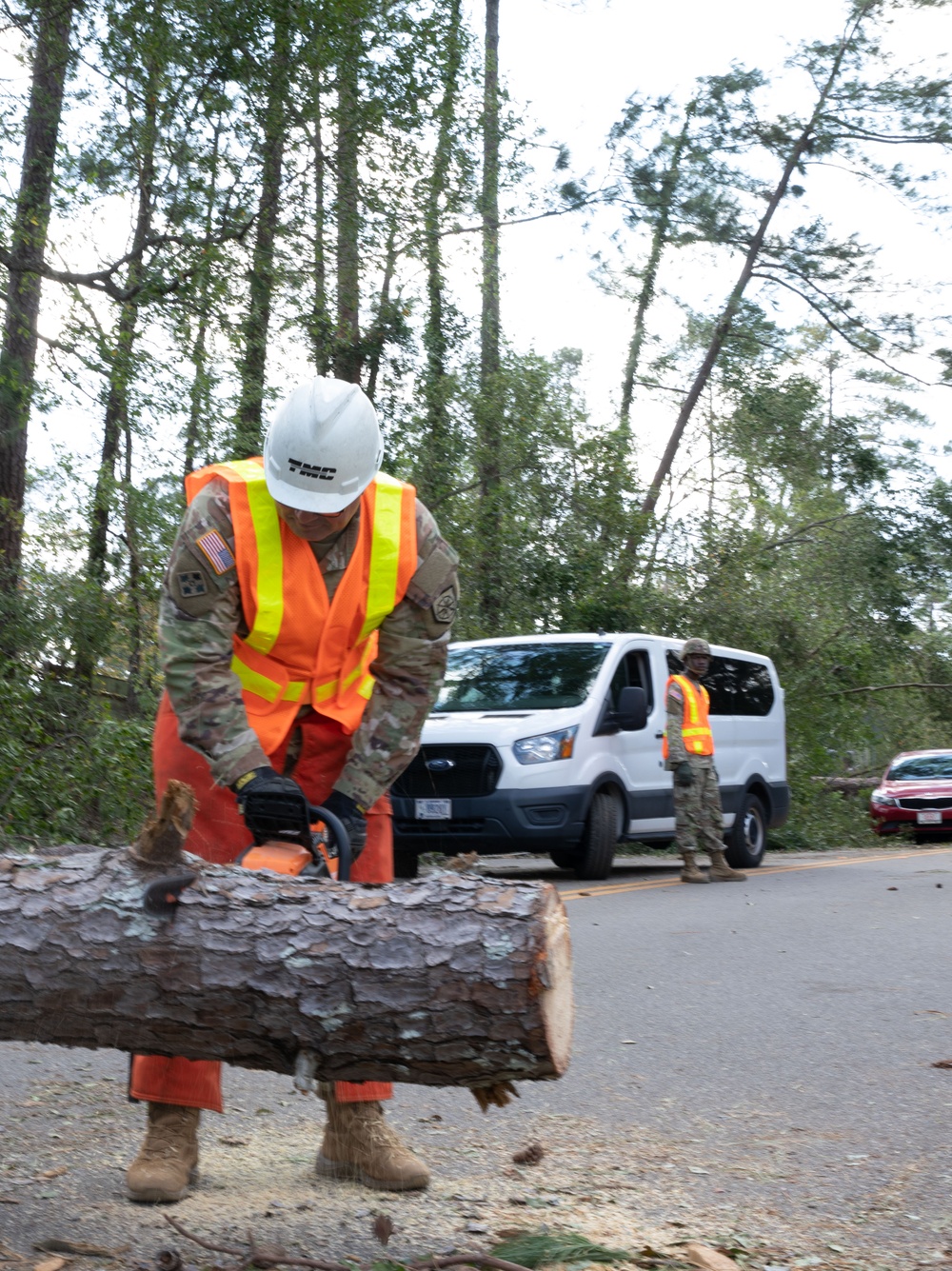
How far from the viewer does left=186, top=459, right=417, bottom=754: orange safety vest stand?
365 centimetres

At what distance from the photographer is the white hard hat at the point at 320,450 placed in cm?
359

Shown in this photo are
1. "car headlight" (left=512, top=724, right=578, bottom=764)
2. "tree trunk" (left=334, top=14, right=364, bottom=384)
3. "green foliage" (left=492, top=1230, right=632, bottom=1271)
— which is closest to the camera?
"green foliage" (left=492, top=1230, right=632, bottom=1271)

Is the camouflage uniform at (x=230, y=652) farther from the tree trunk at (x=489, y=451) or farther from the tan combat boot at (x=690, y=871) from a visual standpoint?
the tree trunk at (x=489, y=451)

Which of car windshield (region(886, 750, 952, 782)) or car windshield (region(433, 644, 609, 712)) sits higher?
car windshield (region(433, 644, 609, 712))

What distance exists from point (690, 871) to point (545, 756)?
1849 millimetres

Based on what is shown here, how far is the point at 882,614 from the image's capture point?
83.6 feet

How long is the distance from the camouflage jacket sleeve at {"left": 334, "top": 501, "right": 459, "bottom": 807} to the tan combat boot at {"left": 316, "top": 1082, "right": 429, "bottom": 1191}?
0.78 m

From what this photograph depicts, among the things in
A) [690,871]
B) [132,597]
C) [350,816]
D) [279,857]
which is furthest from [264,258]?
[279,857]

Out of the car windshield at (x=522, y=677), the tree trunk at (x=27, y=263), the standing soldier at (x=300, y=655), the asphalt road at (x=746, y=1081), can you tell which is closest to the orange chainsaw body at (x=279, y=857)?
the standing soldier at (x=300, y=655)

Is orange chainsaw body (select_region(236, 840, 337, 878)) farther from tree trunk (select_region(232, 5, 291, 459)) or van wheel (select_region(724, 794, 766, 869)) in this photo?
tree trunk (select_region(232, 5, 291, 459))

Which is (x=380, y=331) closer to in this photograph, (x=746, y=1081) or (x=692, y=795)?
(x=692, y=795)

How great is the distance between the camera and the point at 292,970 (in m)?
2.86

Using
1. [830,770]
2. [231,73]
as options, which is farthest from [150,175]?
[830,770]

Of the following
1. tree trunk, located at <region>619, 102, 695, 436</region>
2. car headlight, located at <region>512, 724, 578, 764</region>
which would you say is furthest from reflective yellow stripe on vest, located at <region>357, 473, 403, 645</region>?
tree trunk, located at <region>619, 102, 695, 436</region>
